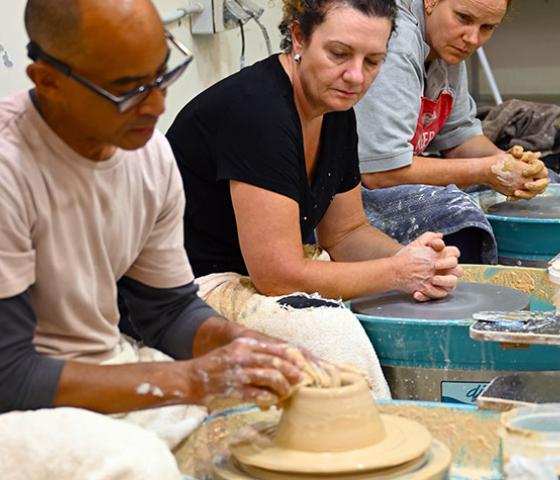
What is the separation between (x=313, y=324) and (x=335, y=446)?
0.67 metres

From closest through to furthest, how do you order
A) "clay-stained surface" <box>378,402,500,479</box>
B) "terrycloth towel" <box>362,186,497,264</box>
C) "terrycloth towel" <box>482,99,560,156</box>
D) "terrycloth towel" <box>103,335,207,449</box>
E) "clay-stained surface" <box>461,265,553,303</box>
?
1. "terrycloth towel" <box>103,335,207,449</box>
2. "clay-stained surface" <box>378,402,500,479</box>
3. "clay-stained surface" <box>461,265,553,303</box>
4. "terrycloth towel" <box>362,186,497,264</box>
5. "terrycloth towel" <box>482,99,560,156</box>

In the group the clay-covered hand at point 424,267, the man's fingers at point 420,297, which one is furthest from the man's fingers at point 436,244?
the man's fingers at point 420,297

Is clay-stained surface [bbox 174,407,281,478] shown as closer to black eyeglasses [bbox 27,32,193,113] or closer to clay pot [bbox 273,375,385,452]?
clay pot [bbox 273,375,385,452]

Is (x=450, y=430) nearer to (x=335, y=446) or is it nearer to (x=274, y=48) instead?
(x=335, y=446)

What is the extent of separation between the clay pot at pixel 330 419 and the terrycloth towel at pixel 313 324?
1.91ft

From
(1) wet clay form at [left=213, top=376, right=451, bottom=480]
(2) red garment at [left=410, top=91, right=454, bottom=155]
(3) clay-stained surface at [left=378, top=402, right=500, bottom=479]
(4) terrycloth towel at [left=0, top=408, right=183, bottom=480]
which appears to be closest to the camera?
(4) terrycloth towel at [left=0, top=408, right=183, bottom=480]

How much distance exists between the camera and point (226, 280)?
2.36 meters

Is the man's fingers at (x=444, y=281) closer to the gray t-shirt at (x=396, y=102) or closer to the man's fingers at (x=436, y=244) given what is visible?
the man's fingers at (x=436, y=244)

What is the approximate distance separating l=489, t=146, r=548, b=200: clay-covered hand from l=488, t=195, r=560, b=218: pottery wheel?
0.04 meters

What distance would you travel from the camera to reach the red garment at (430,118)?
3.24 m

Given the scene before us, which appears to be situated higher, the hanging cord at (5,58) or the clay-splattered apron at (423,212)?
the hanging cord at (5,58)

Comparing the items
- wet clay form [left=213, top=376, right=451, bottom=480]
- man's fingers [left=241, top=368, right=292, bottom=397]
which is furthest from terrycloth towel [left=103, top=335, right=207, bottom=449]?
man's fingers [left=241, top=368, right=292, bottom=397]

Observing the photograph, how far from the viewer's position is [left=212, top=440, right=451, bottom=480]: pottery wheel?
4.96 feet

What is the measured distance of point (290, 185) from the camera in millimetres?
2225
